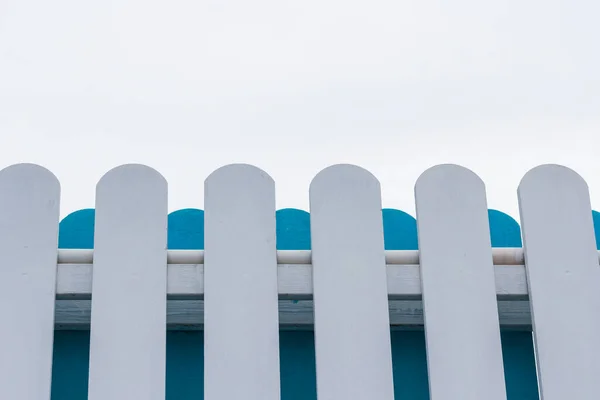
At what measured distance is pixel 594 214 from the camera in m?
3.46

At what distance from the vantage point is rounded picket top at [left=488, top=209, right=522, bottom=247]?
3332 millimetres

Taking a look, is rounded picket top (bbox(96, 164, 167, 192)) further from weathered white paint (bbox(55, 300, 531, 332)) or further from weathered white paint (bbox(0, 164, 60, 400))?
weathered white paint (bbox(55, 300, 531, 332))

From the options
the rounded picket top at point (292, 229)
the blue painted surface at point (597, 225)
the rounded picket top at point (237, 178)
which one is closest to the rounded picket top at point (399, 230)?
the rounded picket top at point (292, 229)

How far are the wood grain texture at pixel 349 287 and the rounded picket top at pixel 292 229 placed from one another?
294mm

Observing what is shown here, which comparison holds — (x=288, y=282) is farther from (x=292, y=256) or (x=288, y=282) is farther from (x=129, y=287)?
(x=129, y=287)

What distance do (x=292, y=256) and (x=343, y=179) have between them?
0.30 m

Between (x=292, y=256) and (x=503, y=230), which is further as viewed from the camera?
(x=503, y=230)

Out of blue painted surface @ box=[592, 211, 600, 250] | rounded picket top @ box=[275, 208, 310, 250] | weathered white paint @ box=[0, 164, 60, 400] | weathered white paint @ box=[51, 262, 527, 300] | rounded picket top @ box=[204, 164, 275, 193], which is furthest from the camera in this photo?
blue painted surface @ box=[592, 211, 600, 250]

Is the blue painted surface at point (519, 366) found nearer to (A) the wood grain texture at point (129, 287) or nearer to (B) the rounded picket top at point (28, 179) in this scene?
(A) the wood grain texture at point (129, 287)

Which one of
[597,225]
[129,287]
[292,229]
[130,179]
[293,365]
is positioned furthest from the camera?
[597,225]

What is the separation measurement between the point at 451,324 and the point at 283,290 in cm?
53

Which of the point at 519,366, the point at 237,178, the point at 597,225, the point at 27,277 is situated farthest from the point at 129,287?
the point at 597,225

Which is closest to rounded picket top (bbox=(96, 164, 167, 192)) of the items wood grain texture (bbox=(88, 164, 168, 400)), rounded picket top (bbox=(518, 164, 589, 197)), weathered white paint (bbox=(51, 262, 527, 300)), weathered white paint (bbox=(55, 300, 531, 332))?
wood grain texture (bbox=(88, 164, 168, 400))

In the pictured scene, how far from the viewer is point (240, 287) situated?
288 cm
